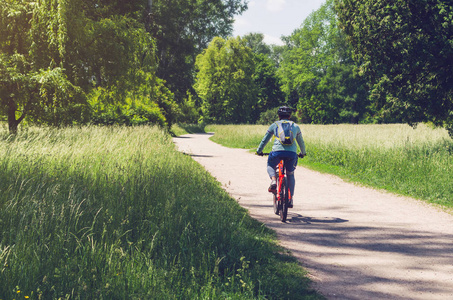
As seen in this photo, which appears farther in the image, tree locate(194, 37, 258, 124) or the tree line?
tree locate(194, 37, 258, 124)

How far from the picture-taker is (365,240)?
614cm

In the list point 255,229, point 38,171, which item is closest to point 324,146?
point 255,229

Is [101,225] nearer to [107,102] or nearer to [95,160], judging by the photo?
[95,160]

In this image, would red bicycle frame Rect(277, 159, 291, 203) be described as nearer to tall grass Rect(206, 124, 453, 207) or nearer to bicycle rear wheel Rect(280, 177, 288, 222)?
bicycle rear wheel Rect(280, 177, 288, 222)

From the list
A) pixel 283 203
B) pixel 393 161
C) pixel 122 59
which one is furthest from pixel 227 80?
pixel 283 203

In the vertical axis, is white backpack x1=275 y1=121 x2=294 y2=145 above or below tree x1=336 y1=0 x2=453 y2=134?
below

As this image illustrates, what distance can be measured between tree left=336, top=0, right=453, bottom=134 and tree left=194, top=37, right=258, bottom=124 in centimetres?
4844

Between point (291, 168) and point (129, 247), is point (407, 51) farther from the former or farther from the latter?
point (129, 247)

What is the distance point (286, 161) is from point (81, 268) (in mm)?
4533

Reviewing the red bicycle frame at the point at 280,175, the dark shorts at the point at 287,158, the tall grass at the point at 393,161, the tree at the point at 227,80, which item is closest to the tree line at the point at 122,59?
the tall grass at the point at 393,161

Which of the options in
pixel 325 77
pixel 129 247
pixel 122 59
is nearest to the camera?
pixel 129 247

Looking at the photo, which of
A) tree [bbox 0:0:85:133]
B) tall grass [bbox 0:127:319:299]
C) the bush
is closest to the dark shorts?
tall grass [bbox 0:127:319:299]

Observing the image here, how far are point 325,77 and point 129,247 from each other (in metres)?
63.3

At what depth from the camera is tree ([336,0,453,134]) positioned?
1245 cm
